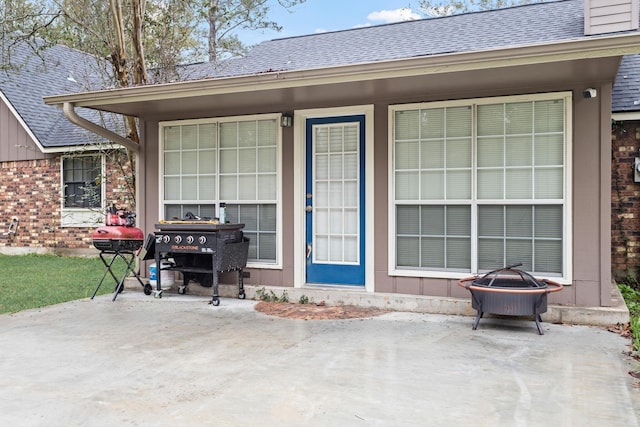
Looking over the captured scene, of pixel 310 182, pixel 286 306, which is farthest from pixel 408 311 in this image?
pixel 310 182

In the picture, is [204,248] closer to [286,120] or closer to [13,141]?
[286,120]

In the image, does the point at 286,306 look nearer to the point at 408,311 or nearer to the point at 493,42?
the point at 408,311

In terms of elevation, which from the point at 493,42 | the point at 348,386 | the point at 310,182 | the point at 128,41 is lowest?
the point at 348,386

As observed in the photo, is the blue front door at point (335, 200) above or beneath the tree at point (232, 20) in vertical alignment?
beneath

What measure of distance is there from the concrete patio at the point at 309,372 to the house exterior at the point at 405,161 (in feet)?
2.62

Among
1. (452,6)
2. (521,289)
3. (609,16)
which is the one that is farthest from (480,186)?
(452,6)

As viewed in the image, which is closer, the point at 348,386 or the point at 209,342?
the point at 348,386

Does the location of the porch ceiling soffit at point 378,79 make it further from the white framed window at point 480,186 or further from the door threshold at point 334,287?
the door threshold at point 334,287

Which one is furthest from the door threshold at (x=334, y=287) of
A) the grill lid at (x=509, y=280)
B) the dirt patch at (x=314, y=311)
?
the grill lid at (x=509, y=280)

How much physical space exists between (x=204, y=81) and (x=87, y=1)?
470 centimetres

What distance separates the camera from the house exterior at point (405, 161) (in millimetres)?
4930

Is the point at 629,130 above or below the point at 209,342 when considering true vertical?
above

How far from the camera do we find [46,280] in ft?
26.5

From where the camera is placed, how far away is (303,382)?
3381 millimetres
